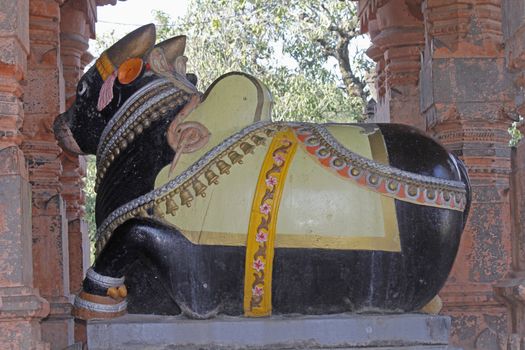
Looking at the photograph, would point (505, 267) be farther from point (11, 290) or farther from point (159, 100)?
point (11, 290)

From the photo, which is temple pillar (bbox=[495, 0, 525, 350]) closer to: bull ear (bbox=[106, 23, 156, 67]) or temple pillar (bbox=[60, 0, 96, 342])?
bull ear (bbox=[106, 23, 156, 67])

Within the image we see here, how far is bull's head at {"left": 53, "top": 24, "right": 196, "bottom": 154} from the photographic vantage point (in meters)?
5.16

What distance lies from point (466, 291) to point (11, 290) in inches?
137

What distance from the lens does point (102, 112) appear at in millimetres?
5230

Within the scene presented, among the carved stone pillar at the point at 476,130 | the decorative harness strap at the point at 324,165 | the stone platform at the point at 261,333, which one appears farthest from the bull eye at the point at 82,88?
the carved stone pillar at the point at 476,130

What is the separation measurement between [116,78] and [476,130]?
271cm

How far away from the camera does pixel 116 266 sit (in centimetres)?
489

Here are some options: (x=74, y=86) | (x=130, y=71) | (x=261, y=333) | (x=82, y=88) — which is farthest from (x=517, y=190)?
(x=74, y=86)

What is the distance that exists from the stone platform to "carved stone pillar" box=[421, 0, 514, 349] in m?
2.27

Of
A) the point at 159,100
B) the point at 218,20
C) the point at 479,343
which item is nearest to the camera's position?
the point at 159,100

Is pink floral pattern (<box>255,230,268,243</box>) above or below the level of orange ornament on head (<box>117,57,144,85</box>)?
below

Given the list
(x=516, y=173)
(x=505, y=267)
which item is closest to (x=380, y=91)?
(x=505, y=267)

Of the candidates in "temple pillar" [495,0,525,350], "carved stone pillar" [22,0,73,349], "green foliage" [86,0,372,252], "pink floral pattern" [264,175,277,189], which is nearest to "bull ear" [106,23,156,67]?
"pink floral pattern" [264,175,277,189]

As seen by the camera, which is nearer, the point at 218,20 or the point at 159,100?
the point at 159,100
